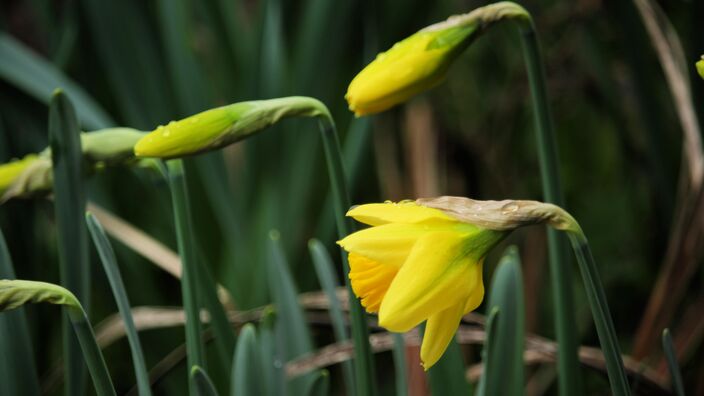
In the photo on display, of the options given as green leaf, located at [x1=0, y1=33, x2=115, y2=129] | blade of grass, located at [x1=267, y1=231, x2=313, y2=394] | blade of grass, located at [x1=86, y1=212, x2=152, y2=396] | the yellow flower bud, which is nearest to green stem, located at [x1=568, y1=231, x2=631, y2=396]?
the yellow flower bud

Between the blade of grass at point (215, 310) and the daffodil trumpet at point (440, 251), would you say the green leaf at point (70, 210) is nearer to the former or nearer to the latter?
the blade of grass at point (215, 310)

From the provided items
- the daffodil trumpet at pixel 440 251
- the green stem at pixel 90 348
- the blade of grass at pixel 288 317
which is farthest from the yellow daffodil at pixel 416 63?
the blade of grass at pixel 288 317

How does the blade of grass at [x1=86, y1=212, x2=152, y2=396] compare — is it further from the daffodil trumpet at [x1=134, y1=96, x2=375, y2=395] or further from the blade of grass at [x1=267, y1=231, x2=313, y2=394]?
the blade of grass at [x1=267, y1=231, x2=313, y2=394]

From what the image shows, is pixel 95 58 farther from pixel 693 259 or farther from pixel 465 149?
pixel 693 259

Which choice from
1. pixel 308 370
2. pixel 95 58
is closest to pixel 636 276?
pixel 308 370

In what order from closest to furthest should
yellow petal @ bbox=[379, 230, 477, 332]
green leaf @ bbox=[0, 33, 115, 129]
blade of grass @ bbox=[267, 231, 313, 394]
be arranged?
yellow petal @ bbox=[379, 230, 477, 332], blade of grass @ bbox=[267, 231, 313, 394], green leaf @ bbox=[0, 33, 115, 129]
